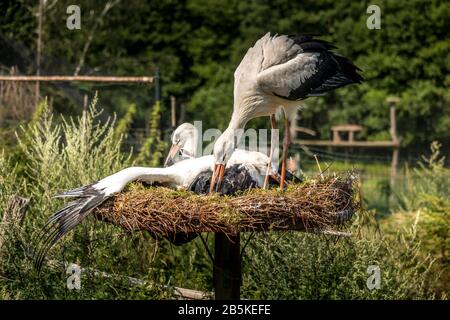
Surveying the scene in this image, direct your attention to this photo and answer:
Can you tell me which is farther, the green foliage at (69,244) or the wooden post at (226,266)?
the green foliage at (69,244)

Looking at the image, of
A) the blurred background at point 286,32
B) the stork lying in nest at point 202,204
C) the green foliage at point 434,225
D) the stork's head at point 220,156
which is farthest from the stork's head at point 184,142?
the blurred background at point 286,32

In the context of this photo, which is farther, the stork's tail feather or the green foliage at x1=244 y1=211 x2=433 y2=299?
the green foliage at x1=244 y1=211 x2=433 y2=299

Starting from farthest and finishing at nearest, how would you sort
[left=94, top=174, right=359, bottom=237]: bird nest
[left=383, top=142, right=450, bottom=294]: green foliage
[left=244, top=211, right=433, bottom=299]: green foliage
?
[left=383, top=142, right=450, bottom=294]: green foliage < [left=244, top=211, right=433, bottom=299]: green foliage < [left=94, top=174, right=359, bottom=237]: bird nest

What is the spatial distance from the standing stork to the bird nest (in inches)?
24.9

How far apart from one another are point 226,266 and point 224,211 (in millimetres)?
735

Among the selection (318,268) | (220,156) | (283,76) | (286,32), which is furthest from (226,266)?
(286,32)

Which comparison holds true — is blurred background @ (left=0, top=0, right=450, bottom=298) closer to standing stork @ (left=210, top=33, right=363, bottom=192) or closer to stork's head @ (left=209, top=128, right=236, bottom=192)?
standing stork @ (left=210, top=33, right=363, bottom=192)

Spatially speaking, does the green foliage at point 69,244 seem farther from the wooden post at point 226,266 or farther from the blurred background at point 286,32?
the blurred background at point 286,32

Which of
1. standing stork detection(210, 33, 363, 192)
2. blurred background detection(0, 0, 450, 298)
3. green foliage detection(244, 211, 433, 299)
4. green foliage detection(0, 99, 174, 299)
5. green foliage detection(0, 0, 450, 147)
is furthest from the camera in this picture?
green foliage detection(0, 0, 450, 147)

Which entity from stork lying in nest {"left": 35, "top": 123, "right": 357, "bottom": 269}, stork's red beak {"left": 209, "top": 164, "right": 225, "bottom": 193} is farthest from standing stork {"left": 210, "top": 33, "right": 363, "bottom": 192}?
stork lying in nest {"left": 35, "top": 123, "right": 357, "bottom": 269}

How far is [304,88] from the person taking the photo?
26.9ft

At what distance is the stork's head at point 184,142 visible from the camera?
837 cm

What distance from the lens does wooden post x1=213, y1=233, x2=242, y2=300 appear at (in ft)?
23.6

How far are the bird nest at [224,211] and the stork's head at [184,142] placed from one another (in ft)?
4.41
